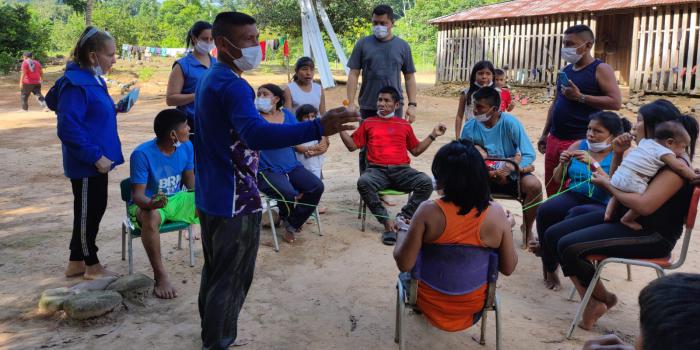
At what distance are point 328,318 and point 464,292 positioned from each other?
1225mm

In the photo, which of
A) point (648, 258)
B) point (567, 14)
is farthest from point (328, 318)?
point (567, 14)

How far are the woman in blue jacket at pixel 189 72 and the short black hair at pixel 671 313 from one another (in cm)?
444

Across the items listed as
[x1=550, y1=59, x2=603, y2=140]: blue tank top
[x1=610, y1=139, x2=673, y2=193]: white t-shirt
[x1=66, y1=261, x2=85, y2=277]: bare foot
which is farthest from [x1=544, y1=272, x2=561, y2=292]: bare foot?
[x1=66, y1=261, x2=85, y2=277]: bare foot

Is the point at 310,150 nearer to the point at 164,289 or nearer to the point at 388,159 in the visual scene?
the point at 388,159

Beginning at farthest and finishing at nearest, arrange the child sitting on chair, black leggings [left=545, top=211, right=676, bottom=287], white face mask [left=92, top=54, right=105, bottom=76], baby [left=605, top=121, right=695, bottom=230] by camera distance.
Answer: the child sitting on chair, white face mask [left=92, top=54, right=105, bottom=76], black leggings [left=545, top=211, right=676, bottom=287], baby [left=605, top=121, right=695, bottom=230]

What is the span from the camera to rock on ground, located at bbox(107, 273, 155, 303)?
13.7 feet

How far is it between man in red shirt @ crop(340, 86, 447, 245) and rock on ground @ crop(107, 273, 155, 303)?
2.29m

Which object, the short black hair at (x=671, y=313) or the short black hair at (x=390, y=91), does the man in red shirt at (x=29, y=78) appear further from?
the short black hair at (x=671, y=313)

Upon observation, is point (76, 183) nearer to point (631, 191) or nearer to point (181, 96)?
point (181, 96)

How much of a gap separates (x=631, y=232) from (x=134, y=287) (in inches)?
133

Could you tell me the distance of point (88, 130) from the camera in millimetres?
4277

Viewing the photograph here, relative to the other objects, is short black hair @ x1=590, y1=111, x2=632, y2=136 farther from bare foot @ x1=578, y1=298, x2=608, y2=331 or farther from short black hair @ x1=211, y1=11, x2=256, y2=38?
short black hair @ x1=211, y1=11, x2=256, y2=38

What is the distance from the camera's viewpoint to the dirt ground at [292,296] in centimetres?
370

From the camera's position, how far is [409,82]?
6816 mm
